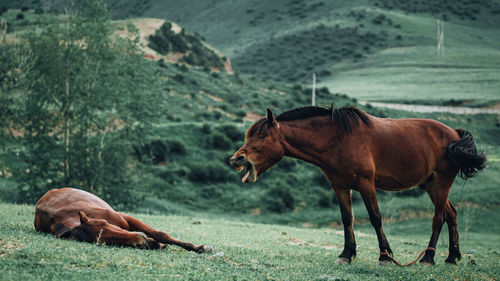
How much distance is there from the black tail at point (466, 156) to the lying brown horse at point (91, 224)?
5.01m

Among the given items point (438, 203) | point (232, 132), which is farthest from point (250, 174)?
point (232, 132)

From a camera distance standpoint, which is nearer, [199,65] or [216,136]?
[216,136]

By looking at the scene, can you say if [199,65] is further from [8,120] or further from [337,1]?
[337,1]

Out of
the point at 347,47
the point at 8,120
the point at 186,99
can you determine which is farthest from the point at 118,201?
the point at 347,47

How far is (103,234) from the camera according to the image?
704 cm

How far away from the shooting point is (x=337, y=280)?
6348 mm

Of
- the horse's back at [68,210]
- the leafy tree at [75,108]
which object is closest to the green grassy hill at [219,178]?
the leafy tree at [75,108]

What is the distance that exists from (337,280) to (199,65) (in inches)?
2844

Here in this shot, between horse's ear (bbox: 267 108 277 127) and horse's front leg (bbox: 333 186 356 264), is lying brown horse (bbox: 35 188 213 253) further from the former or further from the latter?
horse's front leg (bbox: 333 186 356 264)

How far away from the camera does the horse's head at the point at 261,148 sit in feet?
26.1

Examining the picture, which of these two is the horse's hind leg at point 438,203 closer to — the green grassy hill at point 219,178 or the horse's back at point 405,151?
the horse's back at point 405,151

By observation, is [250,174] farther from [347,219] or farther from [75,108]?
[75,108]

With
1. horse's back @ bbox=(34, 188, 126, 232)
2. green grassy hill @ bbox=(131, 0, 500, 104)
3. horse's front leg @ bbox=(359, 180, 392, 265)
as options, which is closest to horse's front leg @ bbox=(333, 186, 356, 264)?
horse's front leg @ bbox=(359, 180, 392, 265)

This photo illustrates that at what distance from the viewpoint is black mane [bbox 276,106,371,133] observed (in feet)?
27.5
